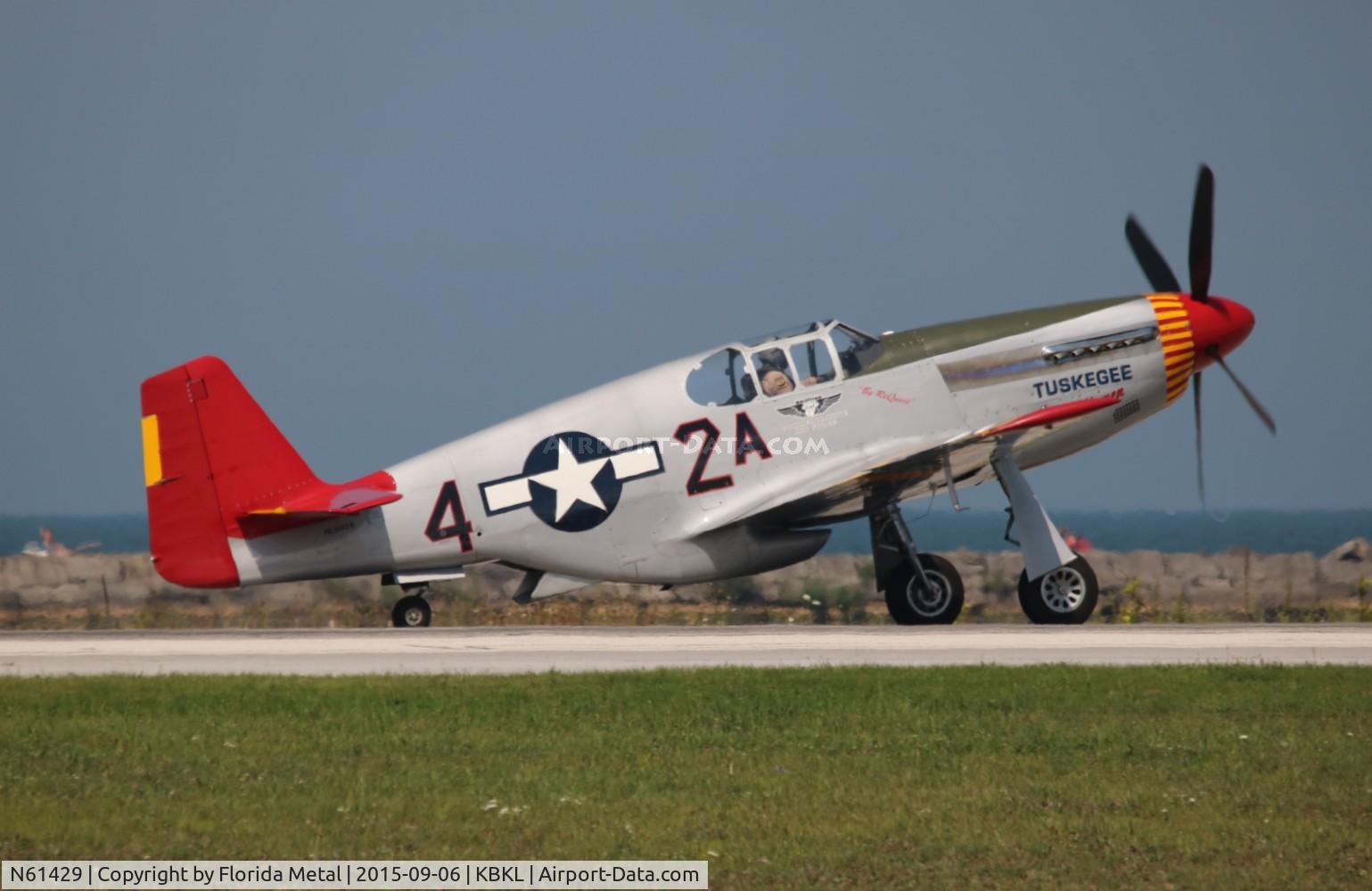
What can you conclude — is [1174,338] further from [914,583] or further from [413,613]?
[413,613]

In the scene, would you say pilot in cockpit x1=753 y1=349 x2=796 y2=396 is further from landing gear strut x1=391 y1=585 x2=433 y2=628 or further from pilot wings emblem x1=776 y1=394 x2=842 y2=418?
landing gear strut x1=391 y1=585 x2=433 y2=628

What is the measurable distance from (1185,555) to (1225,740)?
15.7 m

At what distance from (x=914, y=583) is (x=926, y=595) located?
0.59 feet

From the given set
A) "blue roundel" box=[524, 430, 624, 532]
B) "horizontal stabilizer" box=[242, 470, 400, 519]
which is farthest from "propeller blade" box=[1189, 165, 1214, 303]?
"horizontal stabilizer" box=[242, 470, 400, 519]

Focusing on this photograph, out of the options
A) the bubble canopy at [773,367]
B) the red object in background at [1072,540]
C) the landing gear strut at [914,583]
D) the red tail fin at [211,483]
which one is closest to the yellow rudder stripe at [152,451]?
the red tail fin at [211,483]

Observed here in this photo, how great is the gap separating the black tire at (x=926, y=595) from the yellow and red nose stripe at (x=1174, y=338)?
310 centimetres

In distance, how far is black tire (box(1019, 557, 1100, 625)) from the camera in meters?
16.2

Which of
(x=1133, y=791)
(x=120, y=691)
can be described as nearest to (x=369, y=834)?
(x=1133, y=791)

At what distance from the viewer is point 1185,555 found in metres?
24.9

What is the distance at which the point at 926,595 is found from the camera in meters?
16.6

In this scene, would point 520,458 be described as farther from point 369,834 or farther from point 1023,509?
point 369,834

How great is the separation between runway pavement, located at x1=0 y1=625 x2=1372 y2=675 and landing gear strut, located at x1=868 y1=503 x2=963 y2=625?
0.57 metres

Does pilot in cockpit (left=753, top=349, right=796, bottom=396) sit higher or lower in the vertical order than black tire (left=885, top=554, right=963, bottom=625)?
higher
